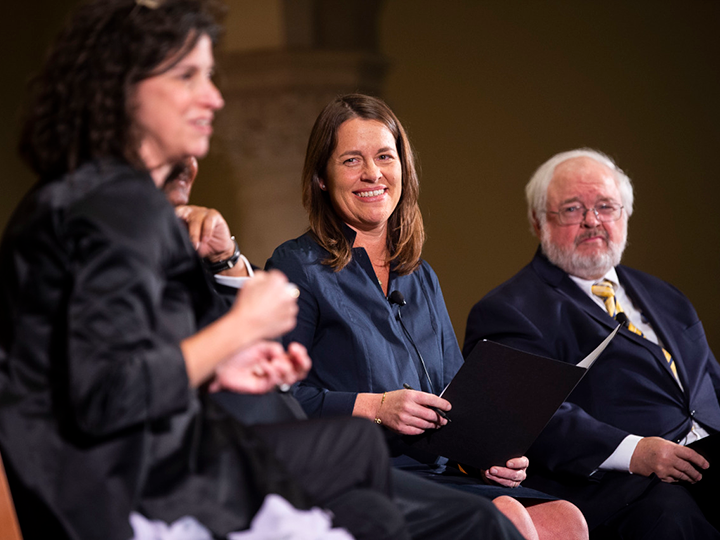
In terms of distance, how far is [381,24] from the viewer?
6.88 metres

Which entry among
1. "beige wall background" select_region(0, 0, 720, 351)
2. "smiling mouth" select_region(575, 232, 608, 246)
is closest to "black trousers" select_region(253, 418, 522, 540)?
"smiling mouth" select_region(575, 232, 608, 246)

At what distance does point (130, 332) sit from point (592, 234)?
2.59 metres

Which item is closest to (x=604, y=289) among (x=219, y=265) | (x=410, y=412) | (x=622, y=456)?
(x=622, y=456)

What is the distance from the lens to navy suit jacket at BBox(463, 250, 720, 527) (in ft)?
8.97

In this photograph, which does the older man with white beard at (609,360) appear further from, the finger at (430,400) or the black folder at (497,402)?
the finger at (430,400)

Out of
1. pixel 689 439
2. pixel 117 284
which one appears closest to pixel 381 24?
pixel 689 439

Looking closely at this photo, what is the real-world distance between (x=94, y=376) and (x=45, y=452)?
20 cm

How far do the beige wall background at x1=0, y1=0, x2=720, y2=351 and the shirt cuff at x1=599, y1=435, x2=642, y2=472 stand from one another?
12.1ft

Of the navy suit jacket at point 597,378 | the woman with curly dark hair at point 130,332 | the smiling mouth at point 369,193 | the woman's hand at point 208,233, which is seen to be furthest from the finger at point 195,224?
the navy suit jacket at point 597,378

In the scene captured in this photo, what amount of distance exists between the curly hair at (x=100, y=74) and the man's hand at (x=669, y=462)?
2.11 metres

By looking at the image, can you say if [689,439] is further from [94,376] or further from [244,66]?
[244,66]

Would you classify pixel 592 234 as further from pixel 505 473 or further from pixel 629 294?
pixel 505 473

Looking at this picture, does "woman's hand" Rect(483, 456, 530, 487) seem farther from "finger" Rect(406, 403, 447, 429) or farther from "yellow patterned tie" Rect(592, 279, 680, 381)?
"yellow patterned tie" Rect(592, 279, 680, 381)

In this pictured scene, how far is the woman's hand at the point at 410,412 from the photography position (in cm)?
216
